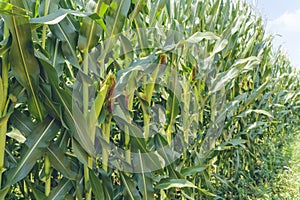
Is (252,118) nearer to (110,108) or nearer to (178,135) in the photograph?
(178,135)

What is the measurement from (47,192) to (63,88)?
0.31m

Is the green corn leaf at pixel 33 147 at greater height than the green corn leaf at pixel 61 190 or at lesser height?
greater

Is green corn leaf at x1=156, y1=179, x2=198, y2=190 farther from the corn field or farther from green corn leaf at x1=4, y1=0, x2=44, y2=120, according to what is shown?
green corn leaf at x1=4, y1=0, x2=44, y2=120

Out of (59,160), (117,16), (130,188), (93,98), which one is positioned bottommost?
(130,188)

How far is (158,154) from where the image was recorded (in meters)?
1.26

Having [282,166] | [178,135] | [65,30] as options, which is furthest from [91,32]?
[282,166]

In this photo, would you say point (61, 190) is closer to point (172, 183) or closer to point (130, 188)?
point (130, 188)

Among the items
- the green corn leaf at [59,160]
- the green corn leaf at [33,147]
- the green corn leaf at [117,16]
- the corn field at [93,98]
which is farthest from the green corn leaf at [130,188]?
the green corn leaf at [117,16]

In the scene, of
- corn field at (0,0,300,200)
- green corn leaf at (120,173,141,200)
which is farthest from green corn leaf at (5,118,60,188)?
green corn leaf at (120,173,141,200)

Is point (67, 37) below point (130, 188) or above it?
above

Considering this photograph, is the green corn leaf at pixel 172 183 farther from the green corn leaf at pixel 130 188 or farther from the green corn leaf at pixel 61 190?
the green corn leaf at pixel 61 190

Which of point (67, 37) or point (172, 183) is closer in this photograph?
point (67, 37)

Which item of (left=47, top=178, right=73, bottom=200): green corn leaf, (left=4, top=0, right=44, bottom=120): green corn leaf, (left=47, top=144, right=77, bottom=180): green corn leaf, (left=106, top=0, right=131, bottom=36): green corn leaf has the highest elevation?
(left=106, top=0, right=131, bottom=36): green corn leaf

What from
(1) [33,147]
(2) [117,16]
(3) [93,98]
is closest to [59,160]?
(1) [33,147]
